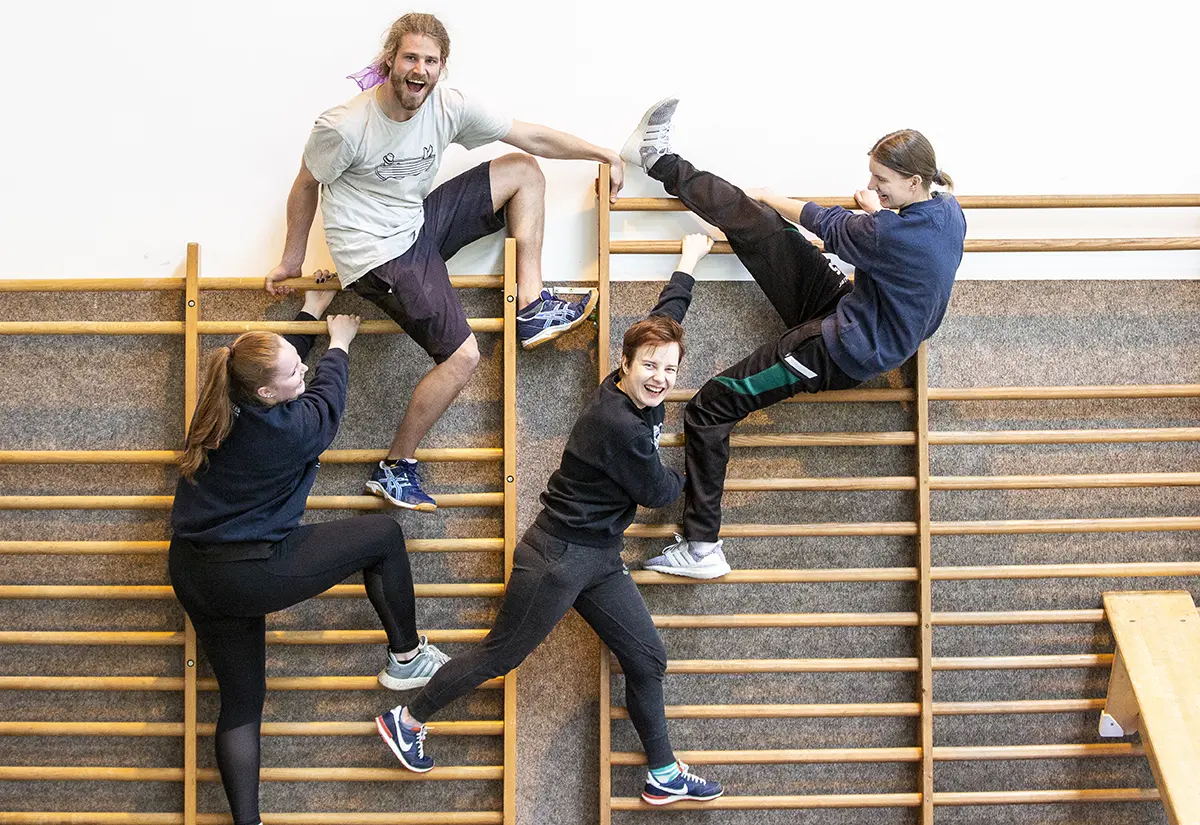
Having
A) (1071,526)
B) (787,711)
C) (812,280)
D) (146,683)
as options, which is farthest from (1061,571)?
(146,683)

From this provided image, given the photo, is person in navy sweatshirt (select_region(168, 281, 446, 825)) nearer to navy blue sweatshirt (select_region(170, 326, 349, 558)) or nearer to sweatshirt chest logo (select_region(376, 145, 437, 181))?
navy blue sweatshirt (select_region(170, 326, 349, 558))

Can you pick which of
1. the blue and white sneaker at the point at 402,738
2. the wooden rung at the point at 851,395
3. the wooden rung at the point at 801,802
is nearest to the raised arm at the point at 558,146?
the wooden rung at the point at 851,395

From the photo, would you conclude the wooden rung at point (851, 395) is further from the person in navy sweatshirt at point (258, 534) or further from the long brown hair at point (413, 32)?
the long brown hair at point (413, 32)

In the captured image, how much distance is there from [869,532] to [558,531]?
83 cm

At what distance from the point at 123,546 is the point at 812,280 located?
1.91 metres

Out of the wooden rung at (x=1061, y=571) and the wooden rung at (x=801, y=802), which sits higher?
the wooden rung at (x=1061, y=571)

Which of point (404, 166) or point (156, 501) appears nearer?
point (404, 166)

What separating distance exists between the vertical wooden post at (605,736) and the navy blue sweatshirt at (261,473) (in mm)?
872

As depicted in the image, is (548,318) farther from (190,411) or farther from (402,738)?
(402,738)

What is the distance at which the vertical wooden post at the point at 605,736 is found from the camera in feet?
9.26

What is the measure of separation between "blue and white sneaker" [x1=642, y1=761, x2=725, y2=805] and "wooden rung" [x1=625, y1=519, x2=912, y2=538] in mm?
619

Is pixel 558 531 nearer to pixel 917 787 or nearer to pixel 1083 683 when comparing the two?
pixel 917 787

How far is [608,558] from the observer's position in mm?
2688

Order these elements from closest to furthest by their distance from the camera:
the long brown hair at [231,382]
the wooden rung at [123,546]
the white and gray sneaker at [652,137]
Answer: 1. the long brown hair at [231,382]
2. the white and gray sneaker at [652,137]
3. the wooden rung at [123,546]
